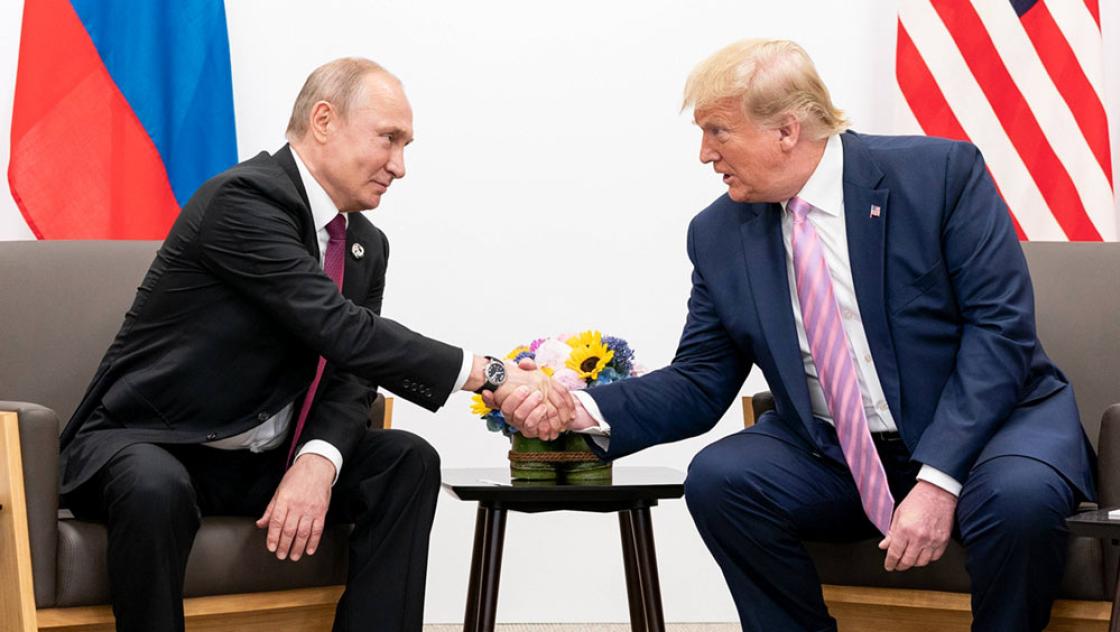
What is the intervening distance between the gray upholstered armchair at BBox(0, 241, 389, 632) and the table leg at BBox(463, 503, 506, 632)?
29 centimetres

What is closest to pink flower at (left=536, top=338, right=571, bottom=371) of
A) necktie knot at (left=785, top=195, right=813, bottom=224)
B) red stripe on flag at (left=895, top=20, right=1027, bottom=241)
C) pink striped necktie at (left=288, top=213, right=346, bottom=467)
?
pink striped necktie at (left=288, top=213, right=346, bottom=467)

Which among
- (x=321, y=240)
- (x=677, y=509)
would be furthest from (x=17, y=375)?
(x=677, y=509)

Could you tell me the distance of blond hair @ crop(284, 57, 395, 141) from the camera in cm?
258

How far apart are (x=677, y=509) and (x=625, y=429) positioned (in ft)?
4.60

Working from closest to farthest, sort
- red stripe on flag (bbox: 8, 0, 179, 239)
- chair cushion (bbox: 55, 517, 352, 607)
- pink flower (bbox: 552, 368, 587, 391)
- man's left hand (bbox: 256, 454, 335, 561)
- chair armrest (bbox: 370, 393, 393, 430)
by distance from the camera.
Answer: chair cushion (bbox: 55, 517, 352, 607), man's left hand (bbox: 256, 454, 335, 561), pink flower (bbox: 552, 368, 587, 391), chair armrest (bbox: 370, 393, 393, 430), red stripe on flag (bbox: 8, 0, 179, 239)

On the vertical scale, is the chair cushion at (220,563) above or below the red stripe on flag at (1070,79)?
below

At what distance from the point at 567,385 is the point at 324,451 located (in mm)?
494

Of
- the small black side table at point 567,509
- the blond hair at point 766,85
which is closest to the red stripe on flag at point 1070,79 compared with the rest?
the blond hair at point 766,85

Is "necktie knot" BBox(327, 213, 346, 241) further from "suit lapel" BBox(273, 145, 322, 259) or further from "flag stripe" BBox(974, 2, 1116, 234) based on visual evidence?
"flag stripe" BBox(974, 2, 1116, 234)

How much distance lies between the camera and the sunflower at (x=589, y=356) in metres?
2.64

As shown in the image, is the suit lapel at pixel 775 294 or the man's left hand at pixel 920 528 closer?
the man's left hand at pixel 920 528

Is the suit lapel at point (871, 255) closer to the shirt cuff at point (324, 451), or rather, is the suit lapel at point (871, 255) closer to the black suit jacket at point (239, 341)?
the black suit jacket at point (239, 341)

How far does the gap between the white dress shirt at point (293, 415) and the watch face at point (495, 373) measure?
39mm

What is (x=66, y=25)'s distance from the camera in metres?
3.41
